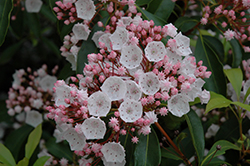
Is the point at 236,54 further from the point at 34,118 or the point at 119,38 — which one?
the point at 34,118

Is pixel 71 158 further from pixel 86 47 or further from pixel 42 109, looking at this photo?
pixel 86 47

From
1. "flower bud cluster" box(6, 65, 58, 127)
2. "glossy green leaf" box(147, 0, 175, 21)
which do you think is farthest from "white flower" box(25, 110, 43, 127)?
"glossy green leaf" box(147, 0, 175, 21)

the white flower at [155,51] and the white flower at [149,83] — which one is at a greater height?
the white flower at [155,51]

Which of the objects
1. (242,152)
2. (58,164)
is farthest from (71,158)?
(242,152)

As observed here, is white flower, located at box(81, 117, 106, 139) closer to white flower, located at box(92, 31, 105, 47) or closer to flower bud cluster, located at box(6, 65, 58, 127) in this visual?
white flower, located at box(92, 31, 105, 47)

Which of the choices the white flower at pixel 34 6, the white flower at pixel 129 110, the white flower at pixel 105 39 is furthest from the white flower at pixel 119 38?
the white flower at pixel 34 6

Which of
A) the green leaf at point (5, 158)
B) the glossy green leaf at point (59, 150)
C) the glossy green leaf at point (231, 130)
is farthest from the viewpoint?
the glossy green leaf at point (59, 150)

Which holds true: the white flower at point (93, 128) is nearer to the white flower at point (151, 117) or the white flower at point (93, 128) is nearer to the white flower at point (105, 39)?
the white flower at point (151, 117)
